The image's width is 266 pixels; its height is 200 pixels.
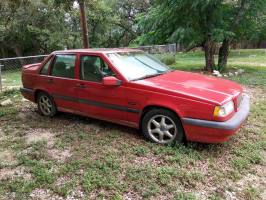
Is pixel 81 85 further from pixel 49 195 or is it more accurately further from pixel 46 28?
pixel 46 28

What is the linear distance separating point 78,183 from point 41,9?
57.2 feet

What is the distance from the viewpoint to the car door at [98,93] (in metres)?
4.68

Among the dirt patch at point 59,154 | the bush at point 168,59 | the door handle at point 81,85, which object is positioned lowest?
the dirt patch at point 59,154

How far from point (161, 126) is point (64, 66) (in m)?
2.22

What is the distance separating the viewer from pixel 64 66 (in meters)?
5.43

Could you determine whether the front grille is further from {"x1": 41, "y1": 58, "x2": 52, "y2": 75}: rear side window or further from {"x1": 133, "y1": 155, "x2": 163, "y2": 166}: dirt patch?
{"x1": 41, "y1": 58, "x2": 52, "y2": 75}: rear side window

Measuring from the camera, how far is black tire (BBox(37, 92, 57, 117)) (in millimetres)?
5770

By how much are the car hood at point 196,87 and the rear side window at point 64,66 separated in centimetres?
144

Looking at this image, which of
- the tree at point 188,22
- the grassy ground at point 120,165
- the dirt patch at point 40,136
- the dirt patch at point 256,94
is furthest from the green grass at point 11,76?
the dirt patch at point 256,94

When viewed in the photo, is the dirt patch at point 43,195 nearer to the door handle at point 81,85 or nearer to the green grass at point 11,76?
the door handle at point 81,85

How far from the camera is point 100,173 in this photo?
367cm

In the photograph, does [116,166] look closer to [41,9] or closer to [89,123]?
[89,123]

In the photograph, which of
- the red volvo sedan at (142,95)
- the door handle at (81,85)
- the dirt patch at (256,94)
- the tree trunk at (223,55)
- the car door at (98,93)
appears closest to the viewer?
the red volvo sedan at (142,95)

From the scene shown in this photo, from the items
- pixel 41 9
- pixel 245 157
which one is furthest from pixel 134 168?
pixel 41 9
